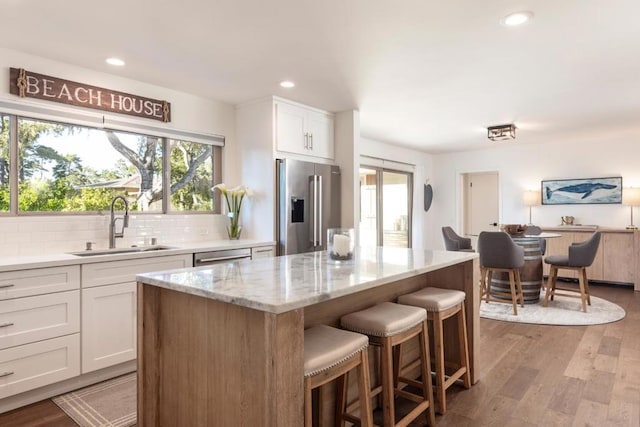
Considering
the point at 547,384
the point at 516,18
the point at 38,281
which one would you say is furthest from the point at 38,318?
the point at 516,18

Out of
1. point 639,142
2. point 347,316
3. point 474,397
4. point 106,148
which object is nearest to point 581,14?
point 347,316

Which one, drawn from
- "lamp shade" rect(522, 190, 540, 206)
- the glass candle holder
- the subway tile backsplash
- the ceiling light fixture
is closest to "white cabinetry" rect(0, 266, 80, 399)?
the subway tile backsplash

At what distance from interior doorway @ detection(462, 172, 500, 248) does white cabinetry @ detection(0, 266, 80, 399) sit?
23.2 feet

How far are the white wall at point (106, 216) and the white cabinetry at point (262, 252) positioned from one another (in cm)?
70

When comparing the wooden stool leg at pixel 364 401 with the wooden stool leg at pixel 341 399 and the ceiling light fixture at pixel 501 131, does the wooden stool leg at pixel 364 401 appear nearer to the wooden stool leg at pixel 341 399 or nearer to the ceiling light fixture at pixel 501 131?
the wooden stool leg at pixel 341 399

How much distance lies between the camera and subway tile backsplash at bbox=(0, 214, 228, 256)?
2.89 metres

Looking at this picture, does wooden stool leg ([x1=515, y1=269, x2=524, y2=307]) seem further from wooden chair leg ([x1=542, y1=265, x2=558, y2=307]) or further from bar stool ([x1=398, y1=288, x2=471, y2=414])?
bar stool ([x1=398, y1=288, x2=471, y2=414])

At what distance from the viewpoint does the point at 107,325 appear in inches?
110

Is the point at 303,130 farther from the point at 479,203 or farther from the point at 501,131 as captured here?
the point at 479,203

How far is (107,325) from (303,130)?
2686 mm

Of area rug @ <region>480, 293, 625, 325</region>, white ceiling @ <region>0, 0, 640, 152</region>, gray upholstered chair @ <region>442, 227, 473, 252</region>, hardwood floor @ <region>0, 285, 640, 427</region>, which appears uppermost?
white ceiling @ <region>0, 0, 640, 152</region>

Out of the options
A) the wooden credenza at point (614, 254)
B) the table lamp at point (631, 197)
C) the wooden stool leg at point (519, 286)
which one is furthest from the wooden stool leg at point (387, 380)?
the table lamp at point (631, 197)

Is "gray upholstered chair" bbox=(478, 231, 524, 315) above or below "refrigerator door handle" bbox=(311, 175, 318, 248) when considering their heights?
below

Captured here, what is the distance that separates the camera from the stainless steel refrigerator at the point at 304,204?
404 centimetres
